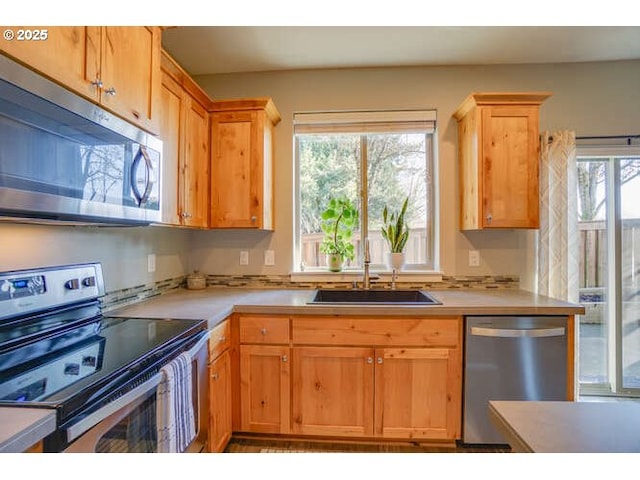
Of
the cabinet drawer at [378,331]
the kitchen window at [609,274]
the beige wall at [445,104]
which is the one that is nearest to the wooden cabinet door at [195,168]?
the beige wall at [445,104]

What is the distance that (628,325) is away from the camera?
2.51 meters

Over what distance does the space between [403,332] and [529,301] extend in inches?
31.3

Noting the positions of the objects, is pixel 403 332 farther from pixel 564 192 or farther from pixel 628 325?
pixel 628 325

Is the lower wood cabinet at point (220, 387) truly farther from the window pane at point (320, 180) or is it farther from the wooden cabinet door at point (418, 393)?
the window pane at point (320, 180)

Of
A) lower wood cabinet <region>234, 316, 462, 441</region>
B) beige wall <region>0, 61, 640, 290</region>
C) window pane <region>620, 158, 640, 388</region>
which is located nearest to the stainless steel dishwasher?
lower wood cabinet <region>234, 316, 462, 441</region>

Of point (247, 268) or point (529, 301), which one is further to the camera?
point (247, 268)

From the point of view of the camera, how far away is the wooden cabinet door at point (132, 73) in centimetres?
118

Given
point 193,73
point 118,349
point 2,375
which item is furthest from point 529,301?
point 193,73

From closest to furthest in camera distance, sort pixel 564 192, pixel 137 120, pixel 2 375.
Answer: pixel 2 375 → pixel 137 120 → pixel 564 192

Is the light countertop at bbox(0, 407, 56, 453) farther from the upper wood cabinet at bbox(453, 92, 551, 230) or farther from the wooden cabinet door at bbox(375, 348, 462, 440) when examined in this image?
the upper wood cabinet at bbox(453, 92, 551, 230)

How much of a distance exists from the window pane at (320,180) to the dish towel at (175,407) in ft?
4.80

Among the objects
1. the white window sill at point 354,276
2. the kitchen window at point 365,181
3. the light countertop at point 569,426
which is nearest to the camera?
the light countertop at point 569,426

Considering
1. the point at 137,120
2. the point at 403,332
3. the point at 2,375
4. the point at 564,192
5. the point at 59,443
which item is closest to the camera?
the point at 59,443

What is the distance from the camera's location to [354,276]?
2486mm
